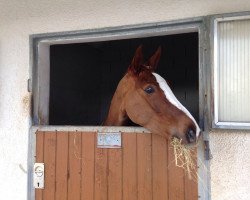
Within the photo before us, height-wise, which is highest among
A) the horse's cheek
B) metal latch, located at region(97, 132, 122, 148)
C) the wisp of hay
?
the horse's cheek

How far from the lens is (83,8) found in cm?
178

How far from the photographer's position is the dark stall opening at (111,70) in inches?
105

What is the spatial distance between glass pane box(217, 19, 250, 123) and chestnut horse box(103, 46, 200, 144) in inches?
7.1

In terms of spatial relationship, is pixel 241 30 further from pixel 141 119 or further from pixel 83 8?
pixel 83 8

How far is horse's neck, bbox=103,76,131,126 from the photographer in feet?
6.31

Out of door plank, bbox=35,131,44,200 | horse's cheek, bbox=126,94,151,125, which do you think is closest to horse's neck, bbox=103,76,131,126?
horse's cheek, bbox=126,94,151,125

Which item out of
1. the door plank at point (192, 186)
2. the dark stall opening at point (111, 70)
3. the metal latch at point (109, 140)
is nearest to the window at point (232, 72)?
the door plank at point (192, 186)

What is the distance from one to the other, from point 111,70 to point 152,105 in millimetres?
1773

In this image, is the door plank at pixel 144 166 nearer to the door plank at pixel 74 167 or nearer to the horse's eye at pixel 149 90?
the horse's eye at pixel 149 90

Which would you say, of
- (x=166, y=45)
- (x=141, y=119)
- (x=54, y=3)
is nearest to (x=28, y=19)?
(x=54, y=3)

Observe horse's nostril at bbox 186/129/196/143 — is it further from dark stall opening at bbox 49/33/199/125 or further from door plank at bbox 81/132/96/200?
dark stall opening at bbox 49/33/199/125

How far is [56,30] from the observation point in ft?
6.04

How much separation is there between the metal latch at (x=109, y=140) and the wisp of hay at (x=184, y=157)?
0.30m

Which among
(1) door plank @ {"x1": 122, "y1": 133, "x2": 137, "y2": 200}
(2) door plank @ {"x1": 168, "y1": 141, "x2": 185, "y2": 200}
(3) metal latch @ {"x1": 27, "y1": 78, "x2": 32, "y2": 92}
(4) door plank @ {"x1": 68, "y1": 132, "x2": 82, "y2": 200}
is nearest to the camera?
(2) door plank @ {"x1": 168, "y1": 141, "x2": 185, "y2": 200}
